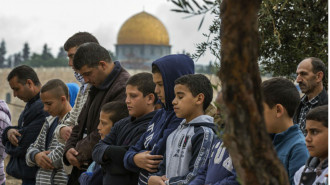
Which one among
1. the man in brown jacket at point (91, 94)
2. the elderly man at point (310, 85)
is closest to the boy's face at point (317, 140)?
the elderly man at point (310, 85)

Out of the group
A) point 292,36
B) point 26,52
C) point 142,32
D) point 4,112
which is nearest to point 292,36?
point 292,36

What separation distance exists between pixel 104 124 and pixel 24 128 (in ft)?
5.11

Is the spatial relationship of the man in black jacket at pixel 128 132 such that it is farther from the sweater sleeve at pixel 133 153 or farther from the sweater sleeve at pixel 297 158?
the sweater sleeve at pixel 297 158

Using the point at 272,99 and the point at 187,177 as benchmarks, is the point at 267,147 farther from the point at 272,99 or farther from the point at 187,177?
the point at 187,177

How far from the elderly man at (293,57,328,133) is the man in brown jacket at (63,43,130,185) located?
3.92 ft

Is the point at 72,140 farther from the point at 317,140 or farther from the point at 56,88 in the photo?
the point at 317,140

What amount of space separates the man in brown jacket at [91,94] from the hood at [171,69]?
838 mm

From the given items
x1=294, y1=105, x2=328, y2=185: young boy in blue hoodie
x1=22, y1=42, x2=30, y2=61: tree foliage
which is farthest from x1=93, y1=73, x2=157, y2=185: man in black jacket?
x1=22, y1=42, x2=30, y2=61: tree foliage

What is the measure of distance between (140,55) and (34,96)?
7870cm

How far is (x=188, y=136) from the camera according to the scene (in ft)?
10.3

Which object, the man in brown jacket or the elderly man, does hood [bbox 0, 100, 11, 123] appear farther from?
the elderly man

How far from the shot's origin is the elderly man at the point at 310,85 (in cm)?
416

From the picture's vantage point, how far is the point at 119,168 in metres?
3.74

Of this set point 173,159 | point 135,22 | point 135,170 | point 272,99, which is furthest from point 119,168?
point 135,22
